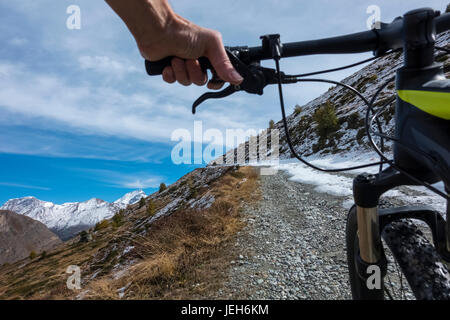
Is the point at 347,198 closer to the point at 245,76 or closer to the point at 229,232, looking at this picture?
the point at 229,232

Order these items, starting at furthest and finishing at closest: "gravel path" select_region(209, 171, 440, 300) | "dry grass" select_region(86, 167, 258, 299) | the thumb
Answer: "dry grass" select_region(86, 167, 258, 299), "gravel path" select_region(209, 171, 440, 300), the thumb

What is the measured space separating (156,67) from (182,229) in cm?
533

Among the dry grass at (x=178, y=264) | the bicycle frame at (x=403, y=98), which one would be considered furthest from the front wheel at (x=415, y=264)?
the dry grass at (x=178, y=264)

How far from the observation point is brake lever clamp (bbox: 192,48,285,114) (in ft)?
4.06

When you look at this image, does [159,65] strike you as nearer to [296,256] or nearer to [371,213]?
[371,213]

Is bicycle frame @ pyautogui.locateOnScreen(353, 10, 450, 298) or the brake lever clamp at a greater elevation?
the brake lever clamp

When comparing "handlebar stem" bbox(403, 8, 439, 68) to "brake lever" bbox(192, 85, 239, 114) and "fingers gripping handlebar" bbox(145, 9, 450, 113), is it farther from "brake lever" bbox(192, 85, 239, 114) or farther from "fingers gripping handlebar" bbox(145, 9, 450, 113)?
"brake lever" bbox(192, 85, 239, 114)

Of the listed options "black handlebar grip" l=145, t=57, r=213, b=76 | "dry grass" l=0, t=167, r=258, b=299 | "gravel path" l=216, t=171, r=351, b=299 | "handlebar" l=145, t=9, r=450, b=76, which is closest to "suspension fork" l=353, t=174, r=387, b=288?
"handlebar" l=145, t=9, r=450, b=76

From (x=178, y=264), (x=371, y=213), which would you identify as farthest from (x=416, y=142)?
(x=178, y=264)

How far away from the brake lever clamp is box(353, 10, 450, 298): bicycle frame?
65cm

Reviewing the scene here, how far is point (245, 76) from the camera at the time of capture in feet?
4.10

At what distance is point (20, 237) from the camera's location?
6944 inches

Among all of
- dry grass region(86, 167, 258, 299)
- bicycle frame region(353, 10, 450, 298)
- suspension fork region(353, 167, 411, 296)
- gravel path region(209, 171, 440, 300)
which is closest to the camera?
bicycle frame region(353, 10, 450, 298)
